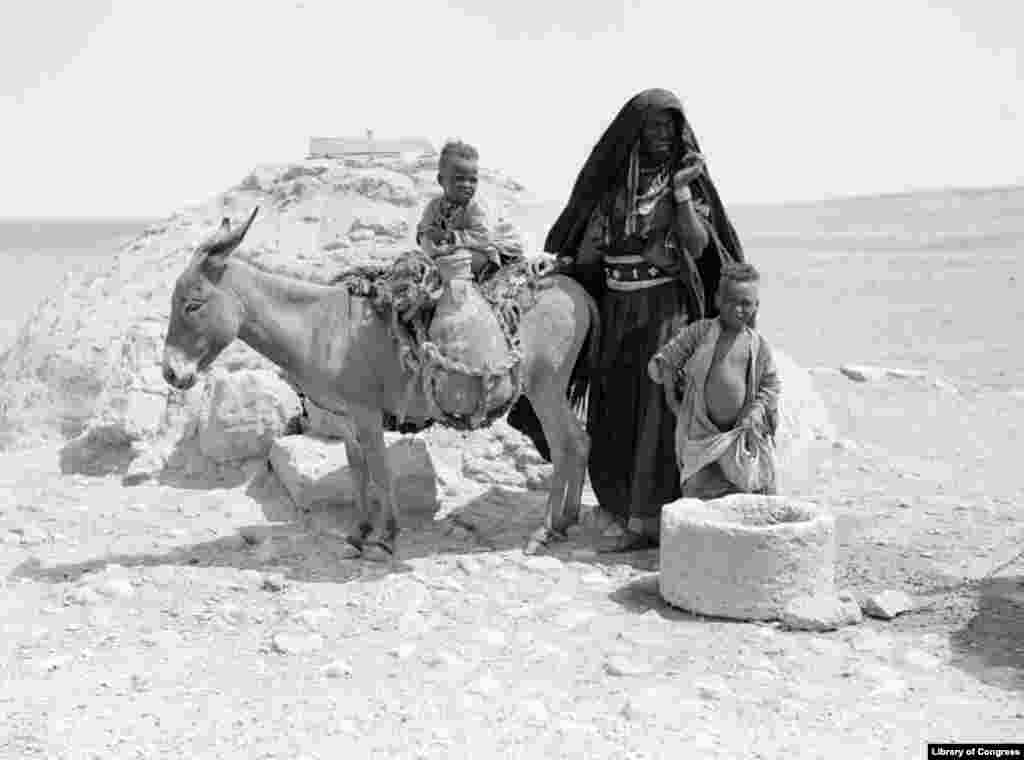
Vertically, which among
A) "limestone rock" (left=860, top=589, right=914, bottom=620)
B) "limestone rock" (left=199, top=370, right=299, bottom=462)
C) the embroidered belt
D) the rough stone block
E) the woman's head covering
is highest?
the woman's head covering

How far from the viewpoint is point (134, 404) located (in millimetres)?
7555

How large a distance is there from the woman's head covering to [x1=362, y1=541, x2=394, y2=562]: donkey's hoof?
1952mm

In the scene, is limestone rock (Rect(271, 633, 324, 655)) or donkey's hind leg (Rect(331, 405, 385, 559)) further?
donkey's hind leg (Rect(331, 405, 385, 559))

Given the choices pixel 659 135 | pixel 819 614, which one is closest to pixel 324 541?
pixel 819 614

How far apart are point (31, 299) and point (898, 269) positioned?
20.9 metres

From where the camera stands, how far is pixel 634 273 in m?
6.39

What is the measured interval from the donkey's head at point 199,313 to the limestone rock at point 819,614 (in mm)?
3031

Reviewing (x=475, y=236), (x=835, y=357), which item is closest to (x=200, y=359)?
(x=475, y=236)

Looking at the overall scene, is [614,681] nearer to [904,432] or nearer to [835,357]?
[904,432]

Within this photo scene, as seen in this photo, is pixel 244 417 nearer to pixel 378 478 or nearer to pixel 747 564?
pixel 378 478

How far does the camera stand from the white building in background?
8930 mm

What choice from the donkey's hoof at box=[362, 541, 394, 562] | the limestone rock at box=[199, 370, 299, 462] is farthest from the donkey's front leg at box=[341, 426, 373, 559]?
the limestone rock at box=[199, 370, 299, 462]

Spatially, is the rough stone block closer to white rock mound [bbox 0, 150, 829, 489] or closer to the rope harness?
the rope harness

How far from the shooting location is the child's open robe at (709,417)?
18.9 ft
